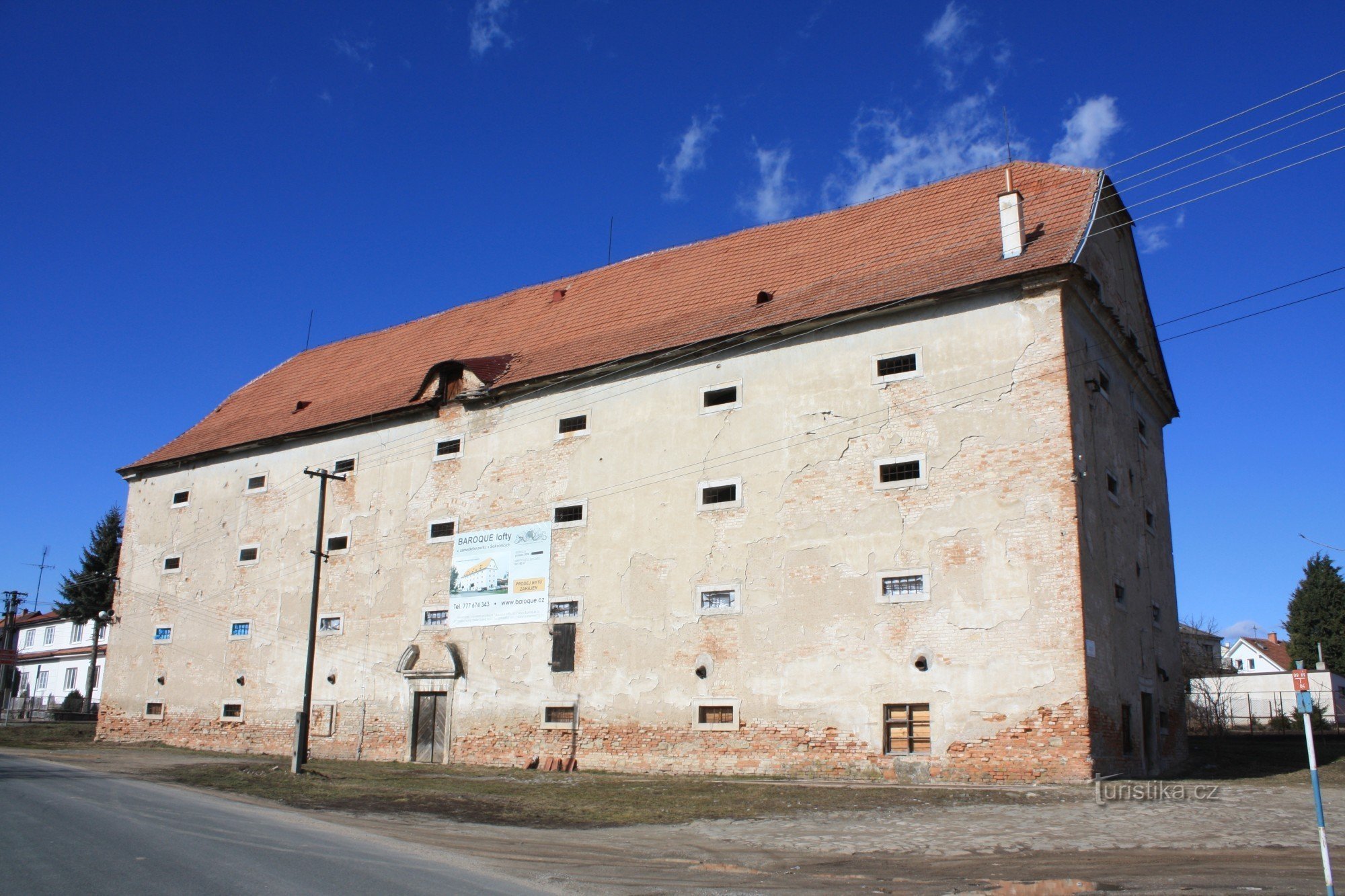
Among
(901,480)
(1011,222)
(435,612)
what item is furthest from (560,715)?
(1011,222)

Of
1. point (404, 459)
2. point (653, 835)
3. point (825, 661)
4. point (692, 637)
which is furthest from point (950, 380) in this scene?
point (404, 459)

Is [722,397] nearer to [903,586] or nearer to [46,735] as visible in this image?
[903,586]

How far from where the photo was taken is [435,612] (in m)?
25.2

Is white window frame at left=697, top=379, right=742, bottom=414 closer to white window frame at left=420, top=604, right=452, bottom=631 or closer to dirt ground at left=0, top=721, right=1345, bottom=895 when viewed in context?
dirt ground at left=0, top=721, right=1345, bottom=895

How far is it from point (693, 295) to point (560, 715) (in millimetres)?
10703

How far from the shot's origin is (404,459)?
2702cm

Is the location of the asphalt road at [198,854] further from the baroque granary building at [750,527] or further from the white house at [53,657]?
the white house at [53,657]

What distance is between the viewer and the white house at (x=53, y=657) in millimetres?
59469

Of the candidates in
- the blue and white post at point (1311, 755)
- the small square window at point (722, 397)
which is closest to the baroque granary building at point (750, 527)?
the small square window at point (722, 397)

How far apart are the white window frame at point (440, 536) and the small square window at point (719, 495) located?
285 inches

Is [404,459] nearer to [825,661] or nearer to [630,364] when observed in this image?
[630,364]

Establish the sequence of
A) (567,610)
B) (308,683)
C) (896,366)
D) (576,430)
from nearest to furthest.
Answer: (896,366), (308,683), (567,610), (576,430)

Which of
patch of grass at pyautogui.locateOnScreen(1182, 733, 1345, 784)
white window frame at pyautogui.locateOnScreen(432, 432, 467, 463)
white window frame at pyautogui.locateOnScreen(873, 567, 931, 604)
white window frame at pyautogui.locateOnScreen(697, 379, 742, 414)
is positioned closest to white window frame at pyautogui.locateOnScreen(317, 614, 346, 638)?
white window frame at pyautogui.locateOnScreen(432, 432, 467, 463)

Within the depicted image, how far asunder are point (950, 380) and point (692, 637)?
293 inches
